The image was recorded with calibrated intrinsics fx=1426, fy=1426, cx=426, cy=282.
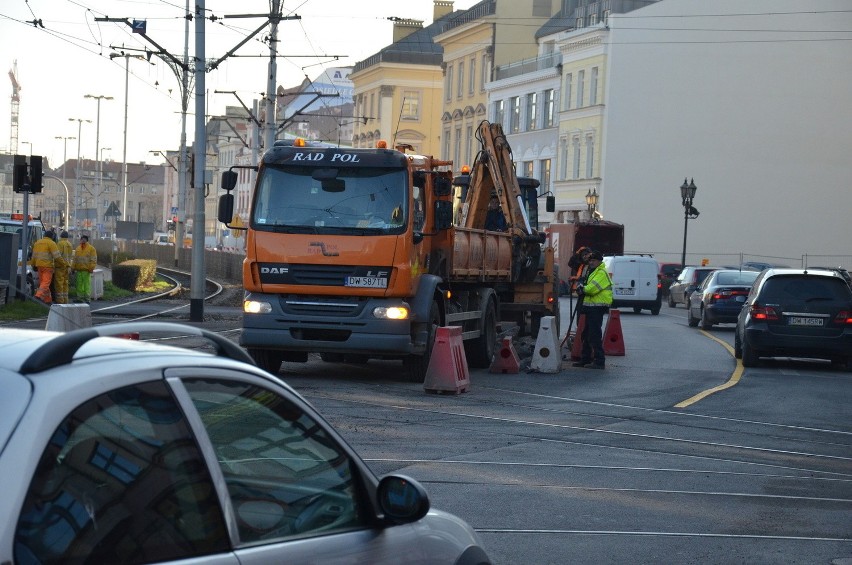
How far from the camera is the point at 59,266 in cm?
3378

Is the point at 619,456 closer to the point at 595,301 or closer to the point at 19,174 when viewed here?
the point at 595,301

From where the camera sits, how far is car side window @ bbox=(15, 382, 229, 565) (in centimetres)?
300

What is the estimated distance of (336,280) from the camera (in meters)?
17.5

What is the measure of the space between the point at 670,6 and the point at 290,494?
67949mm

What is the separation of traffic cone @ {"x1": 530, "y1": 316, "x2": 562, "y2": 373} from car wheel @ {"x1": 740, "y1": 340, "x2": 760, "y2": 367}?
12.7 feet

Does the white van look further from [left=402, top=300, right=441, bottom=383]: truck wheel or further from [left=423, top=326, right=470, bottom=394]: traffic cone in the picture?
[left=423, top=326, right=470, bottom=394]: traffic cone

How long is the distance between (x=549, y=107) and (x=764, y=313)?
55584 millimetres

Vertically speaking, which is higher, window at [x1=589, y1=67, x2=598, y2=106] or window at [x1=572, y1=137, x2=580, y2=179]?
window at [x1=589, y1=67, x2=598, y2=106]

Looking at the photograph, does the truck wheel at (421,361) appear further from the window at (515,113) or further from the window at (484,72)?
the window at (484,72)

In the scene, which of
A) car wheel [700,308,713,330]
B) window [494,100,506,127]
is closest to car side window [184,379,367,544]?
car wheel [700,308,713,330]

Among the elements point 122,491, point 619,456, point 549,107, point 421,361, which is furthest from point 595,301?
point 549,107

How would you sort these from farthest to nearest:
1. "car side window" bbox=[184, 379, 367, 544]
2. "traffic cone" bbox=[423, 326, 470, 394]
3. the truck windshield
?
the truck windshield
"traffic cone" bbox=[423, 326, 470, 394]
"car side window" bbox=[184, 379, 367, 544]

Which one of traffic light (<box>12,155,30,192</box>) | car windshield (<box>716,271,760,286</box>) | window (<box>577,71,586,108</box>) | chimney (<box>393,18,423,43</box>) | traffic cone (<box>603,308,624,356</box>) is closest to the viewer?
traffic light (<box>12,155,30,192</box>)

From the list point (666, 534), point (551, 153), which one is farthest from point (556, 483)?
point (551, 153)
